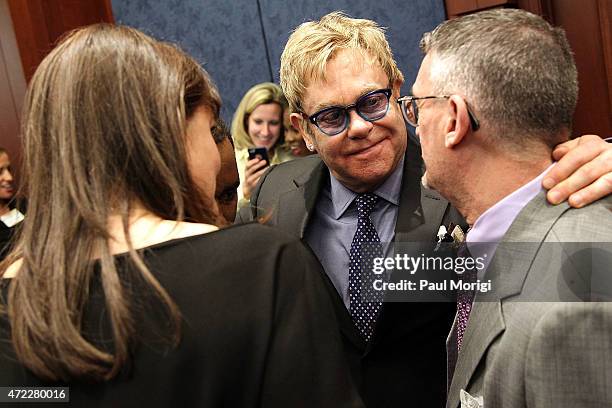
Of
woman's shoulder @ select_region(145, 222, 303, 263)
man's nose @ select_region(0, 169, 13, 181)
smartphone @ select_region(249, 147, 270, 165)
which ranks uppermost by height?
woman's shoulder @ select_region(145, 222, 303, 263)

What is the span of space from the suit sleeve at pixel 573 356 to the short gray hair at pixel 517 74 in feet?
1.18

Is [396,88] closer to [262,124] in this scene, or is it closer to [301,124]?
[301,124]

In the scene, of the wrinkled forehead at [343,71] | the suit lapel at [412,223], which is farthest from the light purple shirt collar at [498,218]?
the wrinkled forehead at [343,71]

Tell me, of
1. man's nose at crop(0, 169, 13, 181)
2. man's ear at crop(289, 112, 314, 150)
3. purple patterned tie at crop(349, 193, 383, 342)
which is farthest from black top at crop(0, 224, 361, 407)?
man's nose at crop(0, 169, 13, 181)

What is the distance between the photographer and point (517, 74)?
1.22 metres

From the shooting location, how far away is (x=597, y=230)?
111 cm

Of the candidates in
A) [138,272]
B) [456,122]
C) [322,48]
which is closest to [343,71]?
[322,48]

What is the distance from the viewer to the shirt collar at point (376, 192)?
1.87 meters

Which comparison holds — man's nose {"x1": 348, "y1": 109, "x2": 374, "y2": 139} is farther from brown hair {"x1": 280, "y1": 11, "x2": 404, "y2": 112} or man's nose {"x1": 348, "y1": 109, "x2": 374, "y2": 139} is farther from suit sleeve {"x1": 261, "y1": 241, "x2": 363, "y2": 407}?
suit sleeve {"x1": 261, "y1": 241, "x2": 363, "y2": 407}

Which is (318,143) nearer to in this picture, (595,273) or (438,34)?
(438,34)

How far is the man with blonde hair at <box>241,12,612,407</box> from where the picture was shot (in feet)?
5.63

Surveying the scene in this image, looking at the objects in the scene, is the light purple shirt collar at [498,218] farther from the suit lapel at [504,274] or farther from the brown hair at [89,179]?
the brown hair at [89,179]

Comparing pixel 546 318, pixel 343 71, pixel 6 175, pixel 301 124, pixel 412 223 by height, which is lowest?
pixel 6 175

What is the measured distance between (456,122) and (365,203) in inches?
23.5
